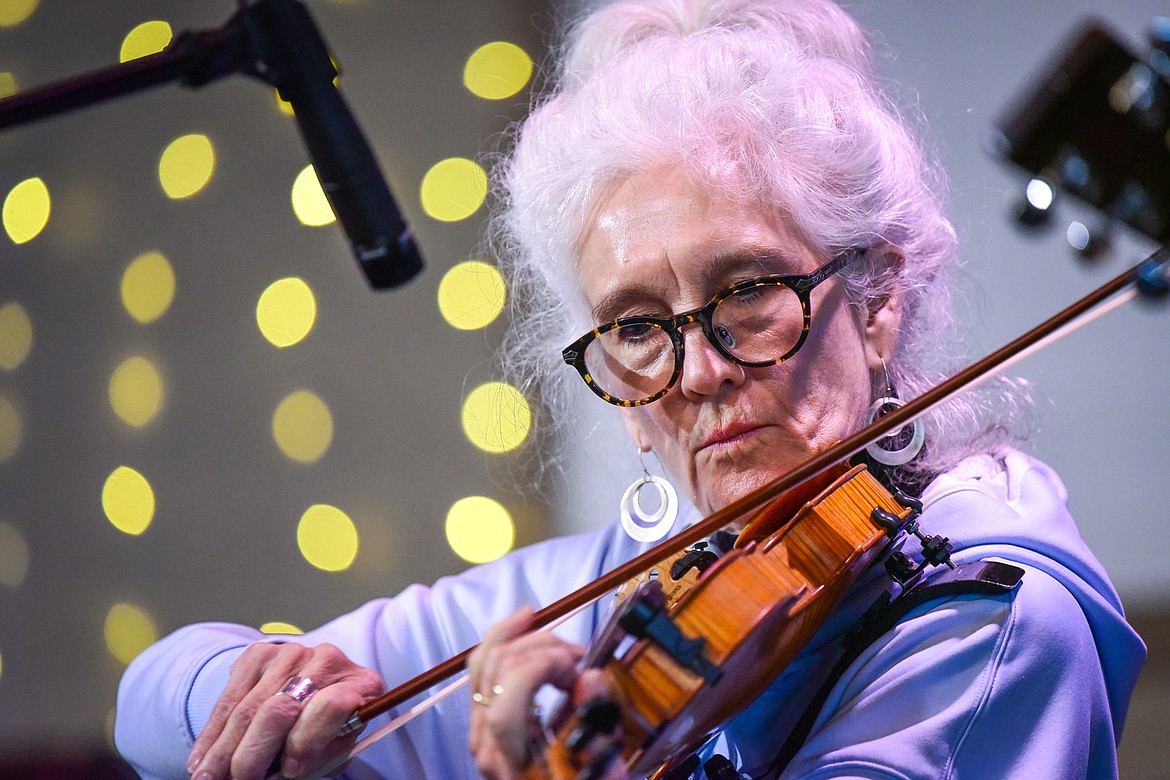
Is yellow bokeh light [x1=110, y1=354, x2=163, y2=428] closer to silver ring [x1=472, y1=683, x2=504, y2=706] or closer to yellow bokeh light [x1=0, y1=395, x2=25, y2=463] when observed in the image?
yellow bokeh light [x1=0, y1=395, x2=25, y2=463]

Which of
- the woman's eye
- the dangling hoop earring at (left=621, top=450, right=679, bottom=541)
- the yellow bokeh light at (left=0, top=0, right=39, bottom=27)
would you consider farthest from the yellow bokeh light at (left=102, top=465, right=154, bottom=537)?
the woman's eye

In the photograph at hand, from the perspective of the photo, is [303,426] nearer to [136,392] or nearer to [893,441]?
[136,392]

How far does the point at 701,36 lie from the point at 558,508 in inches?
49.8

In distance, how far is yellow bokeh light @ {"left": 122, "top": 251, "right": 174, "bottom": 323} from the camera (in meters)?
2.21

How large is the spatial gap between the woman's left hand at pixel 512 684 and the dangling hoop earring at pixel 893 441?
0.49 metres

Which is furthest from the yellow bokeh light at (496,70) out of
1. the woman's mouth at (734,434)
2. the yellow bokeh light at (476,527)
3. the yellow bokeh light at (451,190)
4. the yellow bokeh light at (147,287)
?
the woman's mouth at (734,434)

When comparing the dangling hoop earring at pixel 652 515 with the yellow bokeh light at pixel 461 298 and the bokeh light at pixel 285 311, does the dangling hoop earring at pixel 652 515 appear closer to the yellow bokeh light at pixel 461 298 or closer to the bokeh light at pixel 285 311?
the yellow bokeh light at pixel 461 298

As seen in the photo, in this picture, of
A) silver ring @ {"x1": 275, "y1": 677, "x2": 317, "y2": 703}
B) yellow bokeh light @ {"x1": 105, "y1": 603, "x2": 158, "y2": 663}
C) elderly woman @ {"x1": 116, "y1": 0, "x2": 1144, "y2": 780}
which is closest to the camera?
elderly woman @ {"x1": 116, "y1": 0, "x2": 1144, "y2": 780}

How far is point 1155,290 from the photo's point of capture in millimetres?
709

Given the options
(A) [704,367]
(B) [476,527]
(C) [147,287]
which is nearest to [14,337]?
(C) [147,287]

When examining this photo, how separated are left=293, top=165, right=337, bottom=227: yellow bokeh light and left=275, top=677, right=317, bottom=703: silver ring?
4.89 ft

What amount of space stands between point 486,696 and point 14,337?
1.98 metres

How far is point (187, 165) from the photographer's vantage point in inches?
90.0

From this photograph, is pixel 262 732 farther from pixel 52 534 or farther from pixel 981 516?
pixel 52 534
